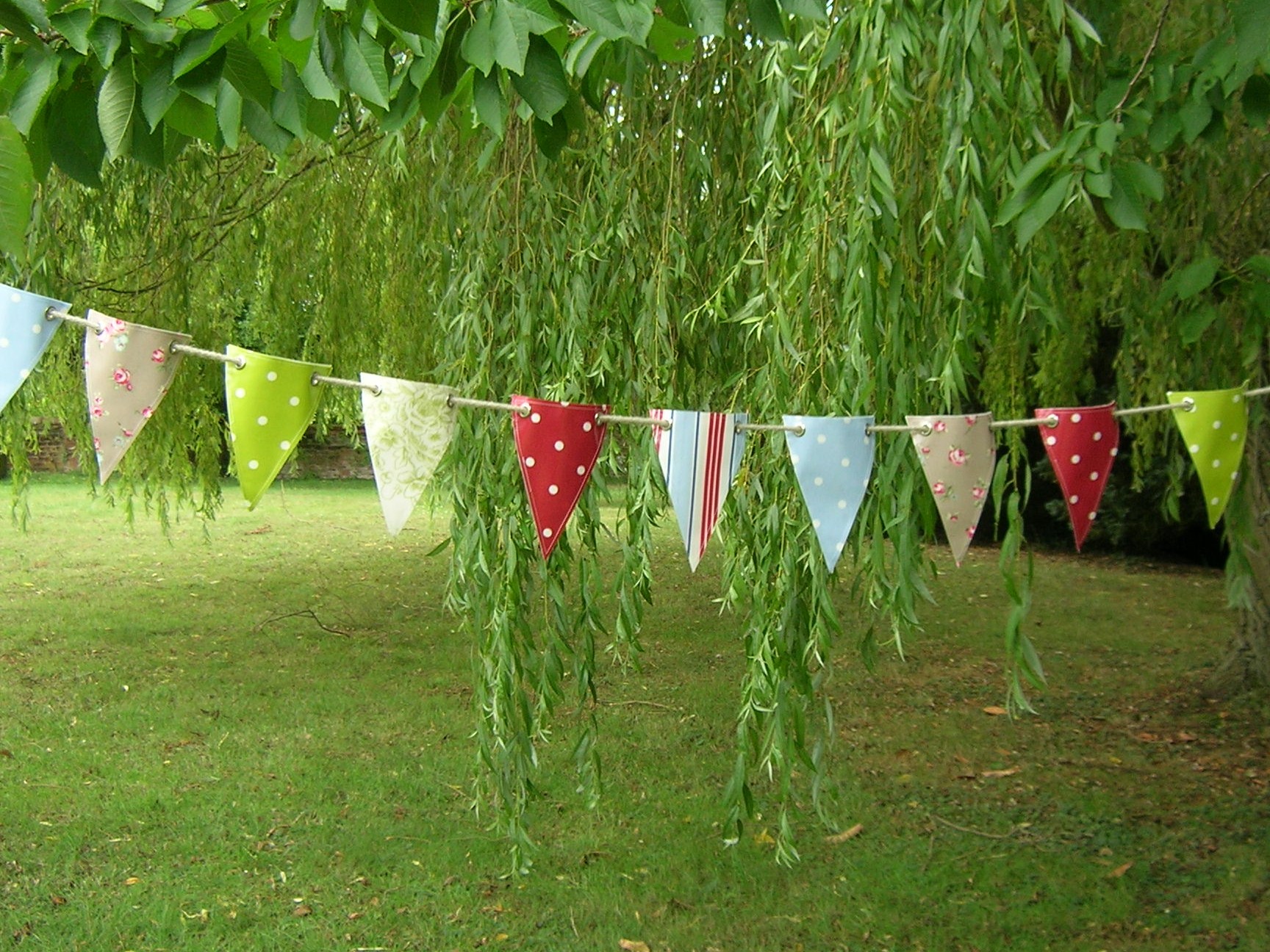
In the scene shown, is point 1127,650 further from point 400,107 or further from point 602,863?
point 400,107

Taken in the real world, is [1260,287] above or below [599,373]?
above

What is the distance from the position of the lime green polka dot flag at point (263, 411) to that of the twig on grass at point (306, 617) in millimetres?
5074

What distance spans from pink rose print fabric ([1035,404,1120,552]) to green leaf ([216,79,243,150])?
1.56 meters

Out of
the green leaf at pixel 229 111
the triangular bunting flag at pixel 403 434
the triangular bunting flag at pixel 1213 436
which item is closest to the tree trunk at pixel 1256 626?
the triangular bunting flag at pixel 1213 436

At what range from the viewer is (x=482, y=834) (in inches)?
156

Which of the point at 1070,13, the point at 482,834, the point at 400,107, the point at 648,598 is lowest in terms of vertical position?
the point at 482,834

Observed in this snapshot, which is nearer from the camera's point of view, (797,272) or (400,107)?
(400,107)

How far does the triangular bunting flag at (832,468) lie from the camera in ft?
7.40

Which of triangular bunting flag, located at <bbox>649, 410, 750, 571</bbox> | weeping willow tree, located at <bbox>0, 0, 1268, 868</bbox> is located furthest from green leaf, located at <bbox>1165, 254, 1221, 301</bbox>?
triangular bunting flag, located at <bbox>649, 410, 750, 571</bbox>

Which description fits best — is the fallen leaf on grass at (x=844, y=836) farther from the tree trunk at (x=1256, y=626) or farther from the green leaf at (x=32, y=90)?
the green leaf at (x=32, y=90)

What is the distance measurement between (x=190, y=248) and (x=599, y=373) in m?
2.46

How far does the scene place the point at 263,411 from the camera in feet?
6.96

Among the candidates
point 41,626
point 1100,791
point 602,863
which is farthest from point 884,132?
point 41,626

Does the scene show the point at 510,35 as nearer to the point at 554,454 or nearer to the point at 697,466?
the point at 554,454
